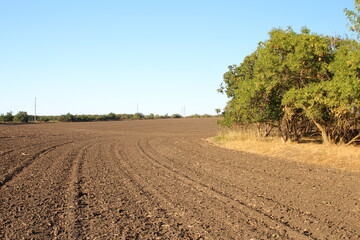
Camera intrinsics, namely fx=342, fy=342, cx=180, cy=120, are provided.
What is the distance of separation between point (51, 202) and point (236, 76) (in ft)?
64.5

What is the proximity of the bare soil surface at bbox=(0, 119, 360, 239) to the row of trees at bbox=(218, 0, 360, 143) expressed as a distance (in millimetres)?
4207

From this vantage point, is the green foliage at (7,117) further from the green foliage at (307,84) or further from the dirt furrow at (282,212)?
the dirt furrow at (282,212)

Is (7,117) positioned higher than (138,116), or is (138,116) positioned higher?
(138,116)

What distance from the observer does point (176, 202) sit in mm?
7293

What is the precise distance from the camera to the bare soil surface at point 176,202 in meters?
5.55

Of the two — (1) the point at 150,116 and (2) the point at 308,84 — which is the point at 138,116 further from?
(2) the point at 308,84

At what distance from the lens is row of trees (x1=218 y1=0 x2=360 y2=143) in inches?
564

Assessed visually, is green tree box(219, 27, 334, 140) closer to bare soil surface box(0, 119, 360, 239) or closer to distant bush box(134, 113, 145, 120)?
bare soil surface box(0, 119, 360, 239)

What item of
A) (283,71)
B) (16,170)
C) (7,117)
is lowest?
(16,170)

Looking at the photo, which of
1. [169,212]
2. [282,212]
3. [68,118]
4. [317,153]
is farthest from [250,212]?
[68,118]

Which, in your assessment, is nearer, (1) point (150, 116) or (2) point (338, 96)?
(2) point (338, 96)

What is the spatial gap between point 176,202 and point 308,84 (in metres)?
12.2

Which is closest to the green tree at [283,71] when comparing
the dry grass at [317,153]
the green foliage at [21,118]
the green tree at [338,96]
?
the green tree at [338,96]

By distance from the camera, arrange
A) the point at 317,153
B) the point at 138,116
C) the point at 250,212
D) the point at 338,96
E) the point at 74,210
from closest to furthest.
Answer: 1. the point at 250,212
2. the point at 74,210
3. the point at 338,96
4. the point at 317,153
5. the point at 138,116
